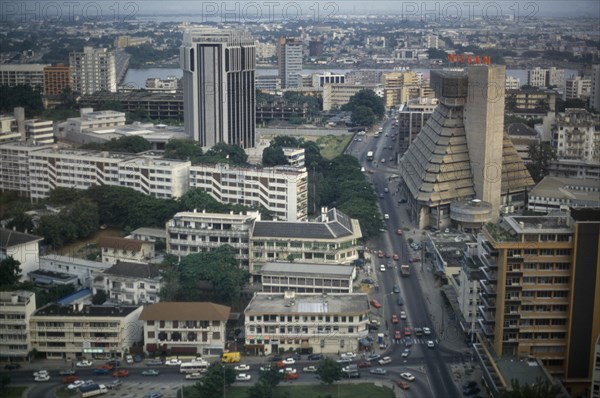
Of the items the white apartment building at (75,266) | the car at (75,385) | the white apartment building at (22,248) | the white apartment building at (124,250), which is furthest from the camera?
the white apartment building at (124,250)

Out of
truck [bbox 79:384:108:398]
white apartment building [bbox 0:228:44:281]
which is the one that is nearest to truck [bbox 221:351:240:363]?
truck [bbox 79:384:108:398]

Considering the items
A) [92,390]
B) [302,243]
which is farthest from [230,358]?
[302,243]

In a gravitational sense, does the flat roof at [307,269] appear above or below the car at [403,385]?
above

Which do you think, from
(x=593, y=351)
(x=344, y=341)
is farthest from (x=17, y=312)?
(x=593, y=351)

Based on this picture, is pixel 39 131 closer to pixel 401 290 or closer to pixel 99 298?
pixel 99 298

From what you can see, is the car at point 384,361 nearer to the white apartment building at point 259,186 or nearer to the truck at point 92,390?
Answer: the truck at point 92,390

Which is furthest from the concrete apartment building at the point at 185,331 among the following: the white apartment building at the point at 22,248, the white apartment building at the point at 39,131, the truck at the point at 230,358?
the white apartment building at the point at 39,131
